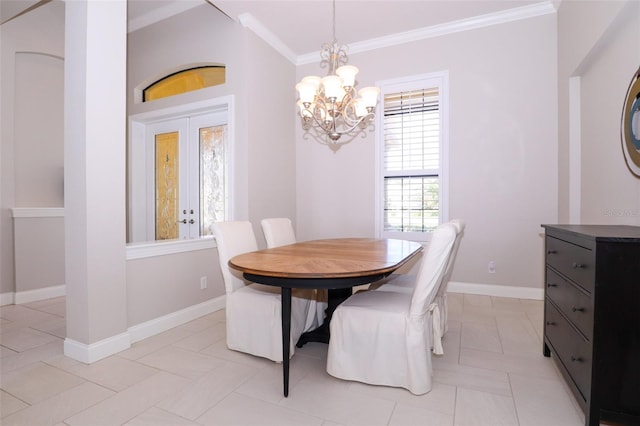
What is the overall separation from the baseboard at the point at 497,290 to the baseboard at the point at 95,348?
3.40m

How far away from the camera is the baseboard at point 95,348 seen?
2.21m

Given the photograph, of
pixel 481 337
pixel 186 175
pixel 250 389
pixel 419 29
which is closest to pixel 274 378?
pixel 250 389

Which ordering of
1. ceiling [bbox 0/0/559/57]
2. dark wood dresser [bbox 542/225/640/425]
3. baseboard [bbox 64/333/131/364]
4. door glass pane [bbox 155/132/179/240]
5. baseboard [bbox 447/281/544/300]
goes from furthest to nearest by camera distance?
door glass pane [bbox 155/132/179/240] → baseboard [bbox 447/281/544/300] → ceiling [bbox 0/0/559/57] → baseboard [bbox 64/333/131/364] → dark wood dresser [bbox 542/225/640/425]

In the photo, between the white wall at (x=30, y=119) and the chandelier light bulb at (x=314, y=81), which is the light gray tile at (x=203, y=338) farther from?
the white wall at (x=30, y=119)

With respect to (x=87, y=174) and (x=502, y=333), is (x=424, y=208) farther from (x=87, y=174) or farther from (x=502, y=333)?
(x=87, y=174)

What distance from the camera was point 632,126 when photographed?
202 centimetres

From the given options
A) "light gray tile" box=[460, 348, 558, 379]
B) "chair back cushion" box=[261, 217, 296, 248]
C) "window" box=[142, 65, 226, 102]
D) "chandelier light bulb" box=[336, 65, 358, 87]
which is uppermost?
"window" box=[142, 65, 226, 102]

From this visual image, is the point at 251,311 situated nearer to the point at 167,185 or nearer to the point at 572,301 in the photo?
the point at 572,301

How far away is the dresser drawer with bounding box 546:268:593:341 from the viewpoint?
1485 millimetres

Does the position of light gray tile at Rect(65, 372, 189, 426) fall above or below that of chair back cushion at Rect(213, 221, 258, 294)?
below

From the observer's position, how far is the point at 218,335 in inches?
106

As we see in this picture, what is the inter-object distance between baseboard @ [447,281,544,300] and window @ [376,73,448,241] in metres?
0.68

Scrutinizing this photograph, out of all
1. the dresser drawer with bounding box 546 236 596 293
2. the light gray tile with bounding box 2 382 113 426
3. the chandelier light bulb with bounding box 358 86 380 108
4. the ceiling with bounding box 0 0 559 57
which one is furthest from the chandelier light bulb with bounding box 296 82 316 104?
the light gray tile with bounding box 2 382 113 426

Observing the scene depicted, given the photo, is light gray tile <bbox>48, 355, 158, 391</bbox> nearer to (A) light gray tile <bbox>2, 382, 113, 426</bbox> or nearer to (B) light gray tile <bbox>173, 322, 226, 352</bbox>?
(A) light gray tile <bbox>2, 382, 113, 426</bbox>
